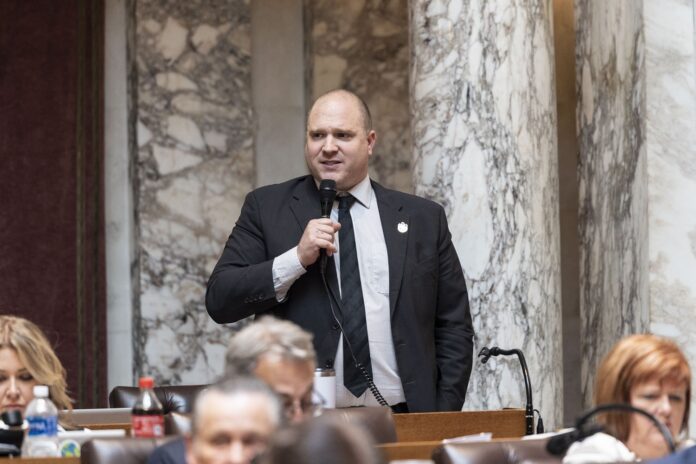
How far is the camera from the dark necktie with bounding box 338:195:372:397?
6.31 m

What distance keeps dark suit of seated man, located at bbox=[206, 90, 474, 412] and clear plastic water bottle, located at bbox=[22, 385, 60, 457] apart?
1.26 m

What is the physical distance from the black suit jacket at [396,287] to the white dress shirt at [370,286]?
0.03 metres

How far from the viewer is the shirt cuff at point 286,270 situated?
6273mm

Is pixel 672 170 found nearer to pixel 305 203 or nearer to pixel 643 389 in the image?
pixel 305 203

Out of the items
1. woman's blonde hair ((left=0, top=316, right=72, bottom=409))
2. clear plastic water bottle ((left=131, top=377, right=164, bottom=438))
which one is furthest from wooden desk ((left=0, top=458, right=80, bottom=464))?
woman's blonde hair ((left=0, top=316, right=72, bottom=409))

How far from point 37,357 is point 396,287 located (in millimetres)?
1520

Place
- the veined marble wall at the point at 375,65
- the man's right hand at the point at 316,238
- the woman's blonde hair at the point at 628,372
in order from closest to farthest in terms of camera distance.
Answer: the woman's blonde hair at the point at 628,372 < the man's right hand at the point at 316,238 < the veined marble wall at the point at 375,65

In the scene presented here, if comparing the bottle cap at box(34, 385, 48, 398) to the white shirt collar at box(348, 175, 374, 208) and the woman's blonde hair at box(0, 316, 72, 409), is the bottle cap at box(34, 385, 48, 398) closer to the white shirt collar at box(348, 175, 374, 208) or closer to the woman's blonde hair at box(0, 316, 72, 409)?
the woman's blonde hair at box(0, 316, 72, 409)

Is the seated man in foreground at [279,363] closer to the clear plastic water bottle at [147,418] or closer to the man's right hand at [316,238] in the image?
the clear plastic water bottle at [147,418]

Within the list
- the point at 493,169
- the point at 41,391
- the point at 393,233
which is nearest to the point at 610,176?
the point at 493,169

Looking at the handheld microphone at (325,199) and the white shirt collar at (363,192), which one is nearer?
the handheld microphone at (325,199)

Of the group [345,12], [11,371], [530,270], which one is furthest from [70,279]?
[11,371]

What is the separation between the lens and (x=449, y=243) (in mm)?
6789

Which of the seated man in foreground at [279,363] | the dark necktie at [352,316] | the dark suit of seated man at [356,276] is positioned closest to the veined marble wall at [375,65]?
the dark suit of seated man at [356,276]
